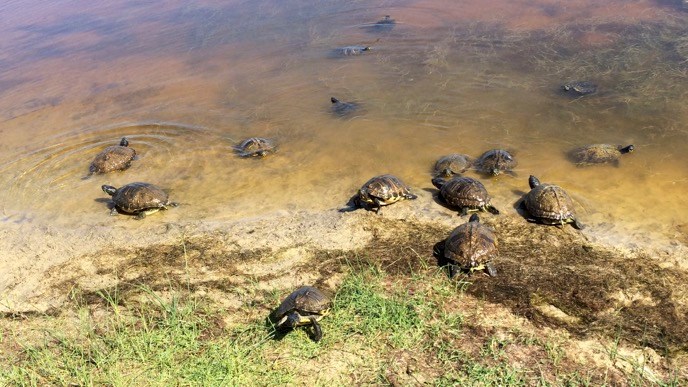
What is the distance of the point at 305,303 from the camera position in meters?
5.32

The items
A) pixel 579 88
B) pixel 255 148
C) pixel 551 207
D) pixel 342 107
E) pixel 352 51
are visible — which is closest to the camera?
pixel 551 207

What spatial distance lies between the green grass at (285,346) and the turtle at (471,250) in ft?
1.00

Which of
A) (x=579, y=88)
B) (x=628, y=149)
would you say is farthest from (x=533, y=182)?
(x=579, y=88)

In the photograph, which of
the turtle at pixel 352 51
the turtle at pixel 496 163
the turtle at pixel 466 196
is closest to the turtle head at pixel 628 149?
the turtle at pixel 496 163

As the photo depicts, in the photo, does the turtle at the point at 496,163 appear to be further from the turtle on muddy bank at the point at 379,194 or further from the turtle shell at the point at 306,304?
the turtle shell at the point at 306,304

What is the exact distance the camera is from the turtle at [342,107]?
448 inches

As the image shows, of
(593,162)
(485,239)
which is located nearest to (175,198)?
(485,239)

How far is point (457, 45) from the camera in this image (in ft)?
45.9

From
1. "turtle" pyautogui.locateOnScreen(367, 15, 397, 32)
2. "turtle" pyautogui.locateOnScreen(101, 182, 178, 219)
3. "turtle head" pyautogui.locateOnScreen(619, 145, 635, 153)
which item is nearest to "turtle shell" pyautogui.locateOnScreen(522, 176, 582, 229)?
"turtle head" pyautogui.locateOnScreen(619, 145, 635, 153)

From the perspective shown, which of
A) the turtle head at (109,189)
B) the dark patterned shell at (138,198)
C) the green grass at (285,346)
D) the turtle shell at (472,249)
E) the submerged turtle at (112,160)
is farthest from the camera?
the submerged turtle at (112,160)

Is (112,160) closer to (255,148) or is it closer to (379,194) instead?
(255,148)

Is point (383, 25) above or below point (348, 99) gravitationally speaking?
above

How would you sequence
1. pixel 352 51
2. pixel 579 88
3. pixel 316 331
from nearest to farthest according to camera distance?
pixel 316 331, pixel 579 88, pixel 352 51

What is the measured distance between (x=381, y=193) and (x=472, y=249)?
2061 millimetres
